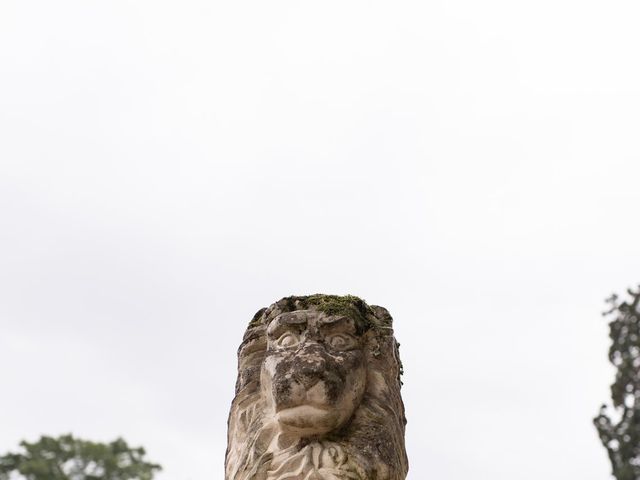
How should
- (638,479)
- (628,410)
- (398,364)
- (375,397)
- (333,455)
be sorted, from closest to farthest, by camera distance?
(333,455) → (375,397) → (398,364) → (638,479) → (628,410)

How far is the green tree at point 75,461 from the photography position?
76.3 ft

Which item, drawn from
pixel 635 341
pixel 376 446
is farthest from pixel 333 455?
pixel 635 341

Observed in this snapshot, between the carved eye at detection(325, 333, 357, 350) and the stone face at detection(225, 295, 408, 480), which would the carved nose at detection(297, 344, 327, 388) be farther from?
the carved eye at detection(325, 333, 357, 350)

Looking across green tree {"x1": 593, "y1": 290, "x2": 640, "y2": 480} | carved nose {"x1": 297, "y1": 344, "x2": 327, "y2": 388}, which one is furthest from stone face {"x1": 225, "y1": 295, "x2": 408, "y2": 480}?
green tree {"x1": 593, "y1": 290, "x2": 640, "y2": 480}

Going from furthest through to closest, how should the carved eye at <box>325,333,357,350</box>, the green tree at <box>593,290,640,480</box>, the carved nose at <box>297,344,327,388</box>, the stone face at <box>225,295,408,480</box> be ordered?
the green tree at <box>593,290,640,480</box>, the carved eye at <box>325,333,357,350</box>, the carved nose at <box>297,344,327,388</box>, the stone face at <box>225,295,408,480</box>

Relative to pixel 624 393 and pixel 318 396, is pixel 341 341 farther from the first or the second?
pixel 624 393

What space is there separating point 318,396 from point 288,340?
57cm

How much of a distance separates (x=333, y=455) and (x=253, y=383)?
2.89 feet

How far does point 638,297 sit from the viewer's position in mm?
20969

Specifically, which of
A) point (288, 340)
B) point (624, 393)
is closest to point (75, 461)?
point (624, 393)

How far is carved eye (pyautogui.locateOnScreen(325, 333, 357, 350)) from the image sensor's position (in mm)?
6609

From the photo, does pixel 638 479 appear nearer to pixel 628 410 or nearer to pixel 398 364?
pixel 628 410

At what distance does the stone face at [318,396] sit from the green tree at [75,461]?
17692 mm

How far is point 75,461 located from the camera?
24.2 meters
